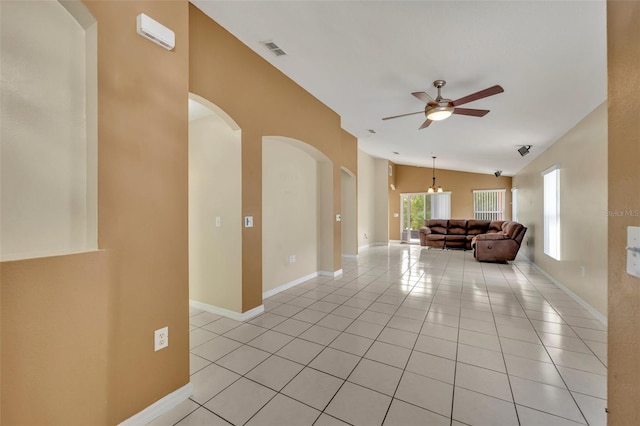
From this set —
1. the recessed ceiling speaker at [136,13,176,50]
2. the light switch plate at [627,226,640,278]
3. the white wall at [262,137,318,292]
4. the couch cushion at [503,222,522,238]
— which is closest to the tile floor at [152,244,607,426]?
the white wall at [262,137,318,292]

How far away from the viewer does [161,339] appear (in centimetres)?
175

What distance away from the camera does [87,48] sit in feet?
4.90

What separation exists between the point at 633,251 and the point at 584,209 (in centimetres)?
387

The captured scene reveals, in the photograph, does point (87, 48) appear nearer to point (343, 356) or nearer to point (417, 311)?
point (343, 356)

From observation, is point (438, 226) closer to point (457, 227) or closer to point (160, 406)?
point (457, 227)

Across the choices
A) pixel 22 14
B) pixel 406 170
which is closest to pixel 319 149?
pixel 22 14

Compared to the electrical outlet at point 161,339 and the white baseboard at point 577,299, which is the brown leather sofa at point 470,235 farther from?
the electrical outlet at point 161,339

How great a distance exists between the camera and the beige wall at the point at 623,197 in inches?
28.4

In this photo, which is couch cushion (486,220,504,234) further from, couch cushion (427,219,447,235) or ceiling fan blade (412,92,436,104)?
ceiling fan blade (412,92,436,104)

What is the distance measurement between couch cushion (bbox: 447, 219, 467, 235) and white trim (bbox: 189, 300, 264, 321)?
795 cm

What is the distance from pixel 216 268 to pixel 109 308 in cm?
187

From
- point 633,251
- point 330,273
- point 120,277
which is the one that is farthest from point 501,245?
point 120,277

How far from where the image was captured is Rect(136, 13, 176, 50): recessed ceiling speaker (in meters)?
1.62

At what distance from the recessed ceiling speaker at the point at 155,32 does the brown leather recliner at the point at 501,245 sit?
726cm
